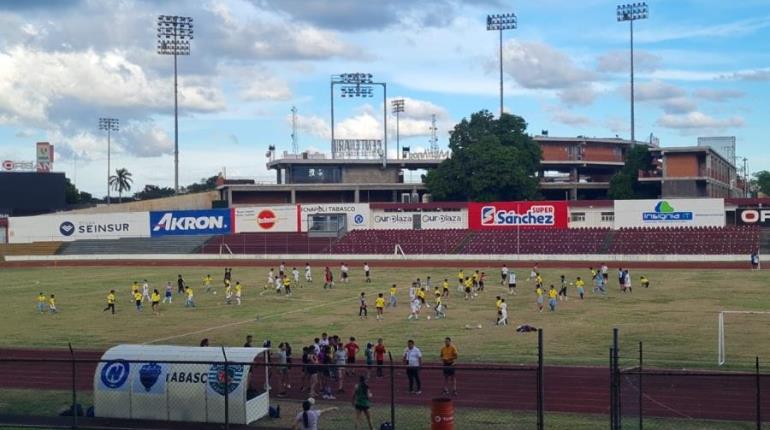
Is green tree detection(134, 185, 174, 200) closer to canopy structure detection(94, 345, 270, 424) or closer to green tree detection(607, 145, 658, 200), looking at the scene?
green tree detection(607, 145, 658, 200)

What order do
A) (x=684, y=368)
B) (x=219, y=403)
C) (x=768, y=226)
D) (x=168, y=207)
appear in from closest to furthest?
(x=219, y=403)
(x=684, y=368)
(x=768, y=226)
(x=168, y=207)

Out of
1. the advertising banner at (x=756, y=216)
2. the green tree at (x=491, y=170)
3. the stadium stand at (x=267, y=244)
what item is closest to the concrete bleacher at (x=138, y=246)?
the stadium stand at (x=267, y=244)

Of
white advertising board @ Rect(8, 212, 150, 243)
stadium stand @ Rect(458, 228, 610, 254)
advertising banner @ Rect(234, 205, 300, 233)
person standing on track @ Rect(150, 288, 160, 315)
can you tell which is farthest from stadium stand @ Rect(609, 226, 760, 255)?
white advertising board @ Rect(8, 212, 150, 243)

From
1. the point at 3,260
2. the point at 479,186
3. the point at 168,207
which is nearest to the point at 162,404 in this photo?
the point at 3,260

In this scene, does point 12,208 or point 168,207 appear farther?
point 168,207

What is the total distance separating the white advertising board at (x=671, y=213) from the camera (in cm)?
7164

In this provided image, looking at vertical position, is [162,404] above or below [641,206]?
below

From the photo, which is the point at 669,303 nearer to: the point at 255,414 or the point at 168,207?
the point at 255,414

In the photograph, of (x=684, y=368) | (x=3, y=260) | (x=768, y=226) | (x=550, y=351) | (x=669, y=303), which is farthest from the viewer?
(x=3, y=260)

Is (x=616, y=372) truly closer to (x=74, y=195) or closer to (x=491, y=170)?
(x=491, y=170)

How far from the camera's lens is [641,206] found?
243 ft

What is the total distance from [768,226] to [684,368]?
52558 millimetres

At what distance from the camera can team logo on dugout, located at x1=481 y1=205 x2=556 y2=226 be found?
254ft

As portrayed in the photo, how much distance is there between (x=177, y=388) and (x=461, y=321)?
20.7 m
